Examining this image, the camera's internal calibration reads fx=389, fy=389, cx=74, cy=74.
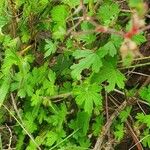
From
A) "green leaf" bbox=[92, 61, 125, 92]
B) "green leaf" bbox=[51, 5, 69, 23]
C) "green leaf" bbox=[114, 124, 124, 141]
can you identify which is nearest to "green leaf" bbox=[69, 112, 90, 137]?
"green leaf" bbox=[114, 124, 124, 141]

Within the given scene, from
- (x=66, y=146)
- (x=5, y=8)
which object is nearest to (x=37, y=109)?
(x=66, y=146)

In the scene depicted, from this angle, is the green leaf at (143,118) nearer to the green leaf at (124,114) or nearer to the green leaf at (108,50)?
the green leaf at (124,114)

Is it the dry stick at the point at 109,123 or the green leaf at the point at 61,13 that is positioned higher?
the green leaf at the point at 61,13

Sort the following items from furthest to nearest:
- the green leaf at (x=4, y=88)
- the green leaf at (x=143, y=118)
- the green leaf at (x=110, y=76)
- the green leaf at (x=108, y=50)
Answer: the green leaf at (x=4, y=88), the green leaf at (x=143, y=118), the green leaf at (x=110, y=76), the green leaf at (x=108, y=50)

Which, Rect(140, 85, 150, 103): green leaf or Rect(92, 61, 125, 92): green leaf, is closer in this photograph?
Rect(92, 61, 125, 92): green leaf

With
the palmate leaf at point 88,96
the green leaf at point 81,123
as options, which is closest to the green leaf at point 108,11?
the palmate leaf at point 88,96

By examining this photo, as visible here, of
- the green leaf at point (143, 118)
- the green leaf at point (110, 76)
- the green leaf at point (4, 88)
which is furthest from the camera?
the green leaf at point (4, 88)

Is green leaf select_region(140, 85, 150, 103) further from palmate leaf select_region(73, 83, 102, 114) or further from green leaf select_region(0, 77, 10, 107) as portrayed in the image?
green leaf select_region(0, 77, 10, 107)
